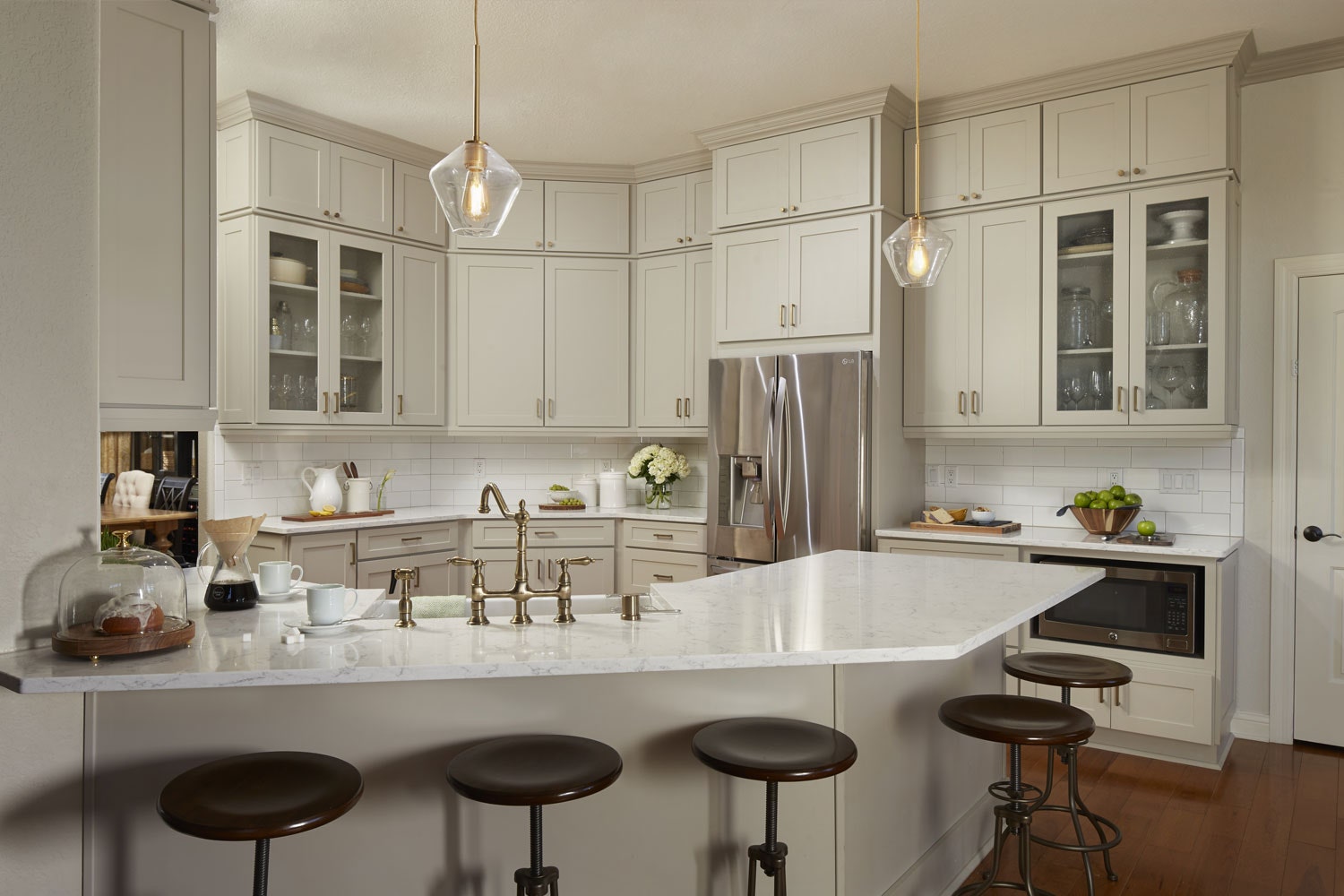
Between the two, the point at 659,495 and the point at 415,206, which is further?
the point at 659,495

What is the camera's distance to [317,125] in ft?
14.8

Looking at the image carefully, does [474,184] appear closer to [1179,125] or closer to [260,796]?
[260,796]

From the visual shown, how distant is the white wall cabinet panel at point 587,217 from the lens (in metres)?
5.32

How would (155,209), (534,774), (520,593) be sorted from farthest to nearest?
(155,209) < (520,593) < (534,774)

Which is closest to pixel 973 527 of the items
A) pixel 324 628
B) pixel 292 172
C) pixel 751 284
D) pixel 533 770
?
pixel 751 284

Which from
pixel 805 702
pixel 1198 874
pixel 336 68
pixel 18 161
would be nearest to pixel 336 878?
pixel 805 702

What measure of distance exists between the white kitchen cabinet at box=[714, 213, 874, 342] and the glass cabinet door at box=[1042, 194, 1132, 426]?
80 cm

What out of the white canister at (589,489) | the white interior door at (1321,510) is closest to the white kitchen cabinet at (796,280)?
the white canister at (589,489)

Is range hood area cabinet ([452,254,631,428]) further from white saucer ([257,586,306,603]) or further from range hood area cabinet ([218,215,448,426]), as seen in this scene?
white saucer ([257,586,306,603])

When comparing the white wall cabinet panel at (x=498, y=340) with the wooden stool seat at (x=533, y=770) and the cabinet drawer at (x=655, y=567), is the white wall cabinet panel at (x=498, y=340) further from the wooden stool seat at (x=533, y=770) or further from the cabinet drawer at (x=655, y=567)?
the wooden stool seat at (x=533, y=770)

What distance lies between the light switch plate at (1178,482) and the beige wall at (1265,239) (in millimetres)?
205

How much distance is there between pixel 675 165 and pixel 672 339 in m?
0.99

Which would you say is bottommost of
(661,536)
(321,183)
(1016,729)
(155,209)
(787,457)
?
(1016,729)

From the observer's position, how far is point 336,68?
4.00 meters
